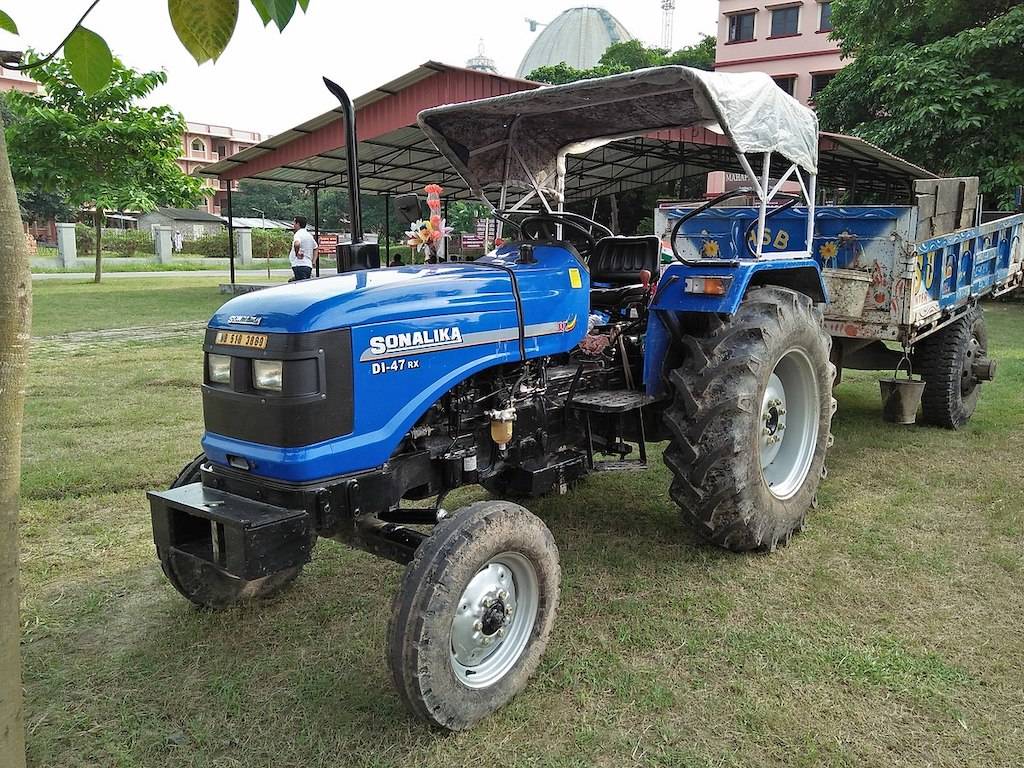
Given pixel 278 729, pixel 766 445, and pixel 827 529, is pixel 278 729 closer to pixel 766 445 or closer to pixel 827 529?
pixel 766 445

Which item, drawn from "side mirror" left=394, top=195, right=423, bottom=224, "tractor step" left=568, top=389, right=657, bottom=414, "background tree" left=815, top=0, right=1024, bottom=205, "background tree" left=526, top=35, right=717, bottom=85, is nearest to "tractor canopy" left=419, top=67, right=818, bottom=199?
"side mirror" left=394, top=195, right=423, bottom=224

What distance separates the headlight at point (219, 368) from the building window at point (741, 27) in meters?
37.5

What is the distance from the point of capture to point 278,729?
2.59 m

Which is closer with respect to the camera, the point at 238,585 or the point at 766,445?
the point at 238,585

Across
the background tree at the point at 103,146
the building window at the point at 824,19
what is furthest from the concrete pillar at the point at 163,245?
the building window at the point at 824,19

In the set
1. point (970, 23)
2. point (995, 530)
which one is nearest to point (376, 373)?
point (995, 530)

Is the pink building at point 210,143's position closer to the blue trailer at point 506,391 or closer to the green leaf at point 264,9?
the blue trailer at point 506,391

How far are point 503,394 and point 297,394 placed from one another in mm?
1025

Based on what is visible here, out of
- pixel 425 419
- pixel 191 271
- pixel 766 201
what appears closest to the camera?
pixel 425 419

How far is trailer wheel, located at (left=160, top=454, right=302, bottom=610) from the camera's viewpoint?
3096mm

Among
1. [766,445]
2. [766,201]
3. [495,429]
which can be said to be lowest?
[766,445]

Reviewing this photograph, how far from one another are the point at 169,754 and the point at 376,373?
1.37 meters

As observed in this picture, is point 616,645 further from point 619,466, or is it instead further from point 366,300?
point 366,300

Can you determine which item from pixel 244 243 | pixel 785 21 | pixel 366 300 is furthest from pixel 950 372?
pixel 244 243
